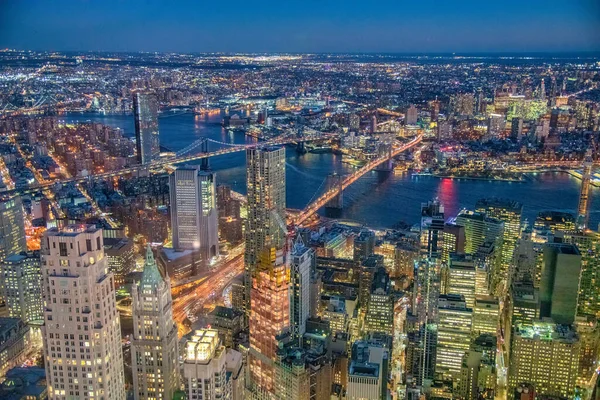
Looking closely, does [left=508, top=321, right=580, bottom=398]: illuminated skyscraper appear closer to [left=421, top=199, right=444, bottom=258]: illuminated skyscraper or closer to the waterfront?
[left=421, top=199, right=444, bottom=258]: illuminated skyscraper

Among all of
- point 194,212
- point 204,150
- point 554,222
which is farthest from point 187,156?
point 554,222

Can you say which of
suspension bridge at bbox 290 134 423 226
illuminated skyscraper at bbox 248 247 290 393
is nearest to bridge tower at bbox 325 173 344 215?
suspension bridge at bbox 290 134 423 226

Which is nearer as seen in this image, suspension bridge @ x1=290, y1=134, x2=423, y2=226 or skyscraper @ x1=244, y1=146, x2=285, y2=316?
skyscraper @ x1=244, y1=146, x2=285, y2=316

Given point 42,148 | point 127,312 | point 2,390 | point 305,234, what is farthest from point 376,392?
point 42,148

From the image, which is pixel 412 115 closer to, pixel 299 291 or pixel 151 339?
pixel 299 291

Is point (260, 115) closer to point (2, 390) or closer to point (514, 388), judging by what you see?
point (514, 388)
